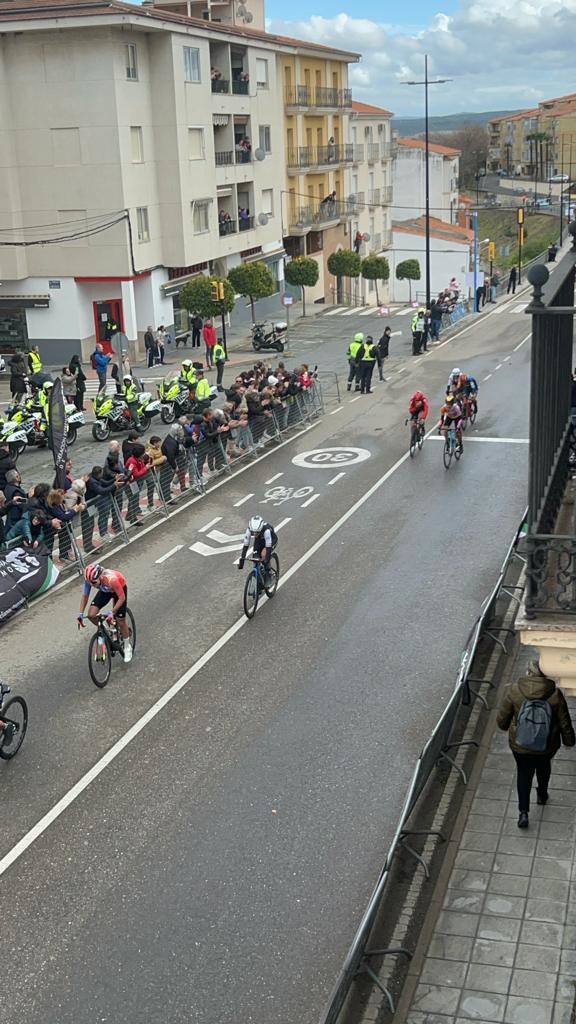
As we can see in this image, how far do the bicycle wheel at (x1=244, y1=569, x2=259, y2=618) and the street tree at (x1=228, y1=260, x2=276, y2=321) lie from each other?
29.5 m

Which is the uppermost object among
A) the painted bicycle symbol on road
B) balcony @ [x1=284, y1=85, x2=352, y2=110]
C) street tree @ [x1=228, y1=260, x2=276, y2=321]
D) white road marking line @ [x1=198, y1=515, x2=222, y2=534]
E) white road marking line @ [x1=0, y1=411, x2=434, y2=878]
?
balcony @ [x1=284, y1=85, x2=352, y2=110]

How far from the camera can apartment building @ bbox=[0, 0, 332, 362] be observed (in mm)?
35500

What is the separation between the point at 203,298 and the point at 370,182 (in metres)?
33.5

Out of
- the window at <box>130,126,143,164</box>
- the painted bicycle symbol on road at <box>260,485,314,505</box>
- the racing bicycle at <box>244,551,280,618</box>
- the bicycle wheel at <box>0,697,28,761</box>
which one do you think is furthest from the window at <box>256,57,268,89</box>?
the bicycle wheel at <box>0,697,28,761</box>

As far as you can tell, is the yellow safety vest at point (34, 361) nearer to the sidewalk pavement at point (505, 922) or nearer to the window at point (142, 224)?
the window at point (142, 224)

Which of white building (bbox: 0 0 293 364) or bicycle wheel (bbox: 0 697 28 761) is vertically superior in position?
white building (bbox: 0 0 293 364)

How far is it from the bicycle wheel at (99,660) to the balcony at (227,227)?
34.2m

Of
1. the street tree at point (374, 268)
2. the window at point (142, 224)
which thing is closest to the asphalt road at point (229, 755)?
the window at point (142, 224)

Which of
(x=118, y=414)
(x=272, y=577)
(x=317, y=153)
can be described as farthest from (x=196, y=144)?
(x=272, y=577)

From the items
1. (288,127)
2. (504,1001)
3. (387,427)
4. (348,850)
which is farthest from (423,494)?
(288,127)

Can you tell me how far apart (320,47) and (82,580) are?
46.9 metres

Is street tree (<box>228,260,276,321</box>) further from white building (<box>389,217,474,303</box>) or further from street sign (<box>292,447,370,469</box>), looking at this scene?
white building (<box>389,217,474,303</box>)

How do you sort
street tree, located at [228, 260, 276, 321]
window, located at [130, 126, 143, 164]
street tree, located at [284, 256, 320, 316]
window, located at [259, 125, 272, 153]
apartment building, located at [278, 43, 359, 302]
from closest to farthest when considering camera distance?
1. window, located at [130, 126, 143, 164]
2. street tree, located at [228, 260, 276, 321]
3. street tree, located at [284, 256, 320, 316]
4. window, located at [259, 125, 272, 153]
5. apartment building, located at [278, 43, 359, 302]

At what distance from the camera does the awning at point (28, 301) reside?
3744 centimetres
